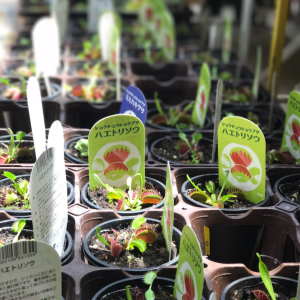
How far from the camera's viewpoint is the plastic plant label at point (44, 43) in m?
2.48

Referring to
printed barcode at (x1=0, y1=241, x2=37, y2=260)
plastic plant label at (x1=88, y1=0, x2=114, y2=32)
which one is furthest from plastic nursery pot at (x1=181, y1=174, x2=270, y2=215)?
plastic plant label at (x1=88, y1=0, x2=114, y2=32)

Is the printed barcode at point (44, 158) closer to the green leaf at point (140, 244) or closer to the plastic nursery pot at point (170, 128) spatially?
the green leaf at point (140, 244)

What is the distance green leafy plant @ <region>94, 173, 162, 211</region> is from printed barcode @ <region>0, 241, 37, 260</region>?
57cm

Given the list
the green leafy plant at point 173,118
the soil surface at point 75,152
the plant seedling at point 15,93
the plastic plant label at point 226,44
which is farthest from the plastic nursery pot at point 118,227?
the plastic plant label at point 226,44

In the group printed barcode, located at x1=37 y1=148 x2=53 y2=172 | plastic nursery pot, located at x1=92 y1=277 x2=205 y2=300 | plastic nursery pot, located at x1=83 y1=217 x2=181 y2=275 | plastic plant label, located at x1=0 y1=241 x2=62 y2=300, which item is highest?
printed barcode, located at x1=37 y1=148 x2=53 y2=172

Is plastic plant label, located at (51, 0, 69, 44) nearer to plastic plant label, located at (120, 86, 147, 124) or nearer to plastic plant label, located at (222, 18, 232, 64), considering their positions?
plastic plant label, located at (222, 18, 232, 64)

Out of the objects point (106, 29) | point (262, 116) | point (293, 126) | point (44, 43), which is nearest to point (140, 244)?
point (293, 126)

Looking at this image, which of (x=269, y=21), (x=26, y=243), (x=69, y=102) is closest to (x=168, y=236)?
(x=26, y=243)

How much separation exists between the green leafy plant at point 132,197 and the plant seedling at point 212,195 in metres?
0.13

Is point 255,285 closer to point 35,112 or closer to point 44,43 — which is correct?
point 35,112

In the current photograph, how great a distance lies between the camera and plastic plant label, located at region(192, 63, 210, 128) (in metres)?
1.98

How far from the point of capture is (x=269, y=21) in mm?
6230

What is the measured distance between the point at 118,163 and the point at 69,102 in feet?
2.62

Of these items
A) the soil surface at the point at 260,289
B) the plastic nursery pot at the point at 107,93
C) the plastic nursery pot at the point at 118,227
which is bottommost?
the soil surface at the point at 260,289
